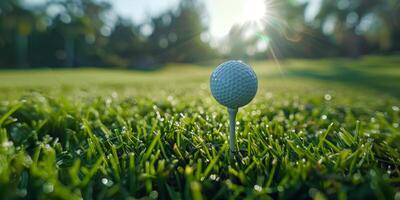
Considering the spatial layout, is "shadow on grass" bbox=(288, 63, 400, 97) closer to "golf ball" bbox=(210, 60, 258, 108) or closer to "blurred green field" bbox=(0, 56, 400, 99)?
"blurred green field" bbox=(0, 56, 400, 99)

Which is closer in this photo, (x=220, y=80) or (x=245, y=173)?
(x=245, y=173)

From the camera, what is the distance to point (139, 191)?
3.53ft

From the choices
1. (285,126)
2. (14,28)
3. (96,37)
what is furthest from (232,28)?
(285,126)

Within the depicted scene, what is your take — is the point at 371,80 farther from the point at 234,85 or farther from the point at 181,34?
the point at 181,34

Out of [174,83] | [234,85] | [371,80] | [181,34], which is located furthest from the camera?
[181,34]

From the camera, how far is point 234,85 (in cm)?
132

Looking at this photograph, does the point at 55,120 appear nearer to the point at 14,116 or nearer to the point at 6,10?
the point at 14,116

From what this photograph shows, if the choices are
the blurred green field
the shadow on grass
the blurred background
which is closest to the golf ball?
the blurred green field

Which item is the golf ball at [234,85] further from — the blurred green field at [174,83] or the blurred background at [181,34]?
the blurred background at [181,34]

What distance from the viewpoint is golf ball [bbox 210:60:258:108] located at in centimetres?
131

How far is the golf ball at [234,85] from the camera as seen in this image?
4.29 feet

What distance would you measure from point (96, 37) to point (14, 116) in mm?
45686

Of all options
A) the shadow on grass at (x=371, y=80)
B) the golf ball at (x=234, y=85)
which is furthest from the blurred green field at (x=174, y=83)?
the golf ball at (x=234, y=85)

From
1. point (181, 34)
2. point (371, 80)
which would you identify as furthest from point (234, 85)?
point (181, 34)
